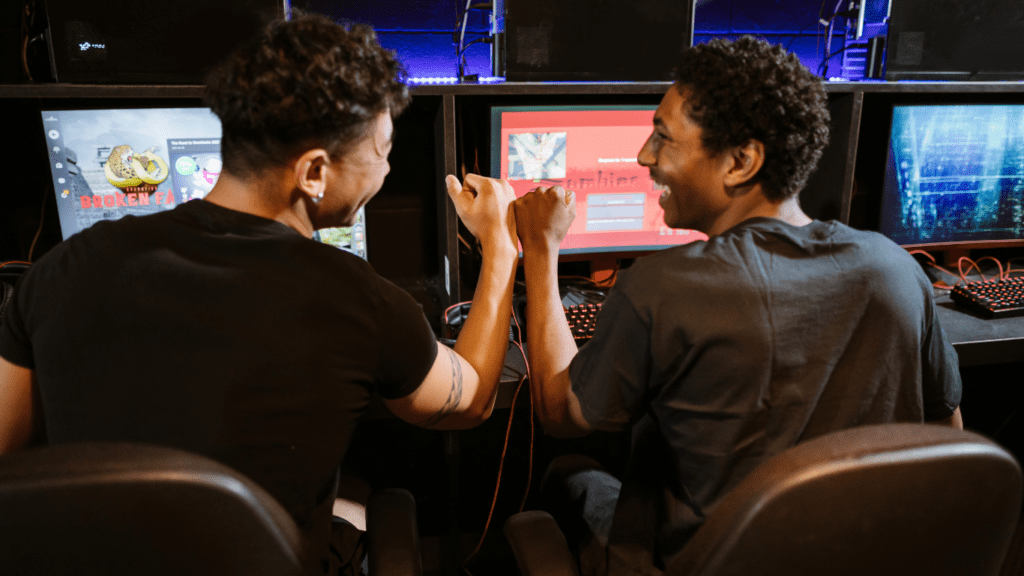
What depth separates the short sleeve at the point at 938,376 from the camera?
0.98 meters

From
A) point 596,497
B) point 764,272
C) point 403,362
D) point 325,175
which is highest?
point 325,175

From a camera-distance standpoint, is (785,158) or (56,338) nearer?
(56,338)

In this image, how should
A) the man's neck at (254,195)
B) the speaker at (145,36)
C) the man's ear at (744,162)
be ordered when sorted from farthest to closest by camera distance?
the speaker at (145,36) < the man's ear at (744,162) < the man's neck at (254,195)

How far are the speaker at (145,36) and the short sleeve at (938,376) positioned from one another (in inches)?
52.9

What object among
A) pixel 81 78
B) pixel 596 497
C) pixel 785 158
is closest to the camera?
pixel 785 158

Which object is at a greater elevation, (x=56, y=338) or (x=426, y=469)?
(x=56, y=338)

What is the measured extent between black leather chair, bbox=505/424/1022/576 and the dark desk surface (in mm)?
882

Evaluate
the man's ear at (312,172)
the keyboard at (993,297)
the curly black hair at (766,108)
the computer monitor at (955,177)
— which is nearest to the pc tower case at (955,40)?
the computer monitor at (955,177)

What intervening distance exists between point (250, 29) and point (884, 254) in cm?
127

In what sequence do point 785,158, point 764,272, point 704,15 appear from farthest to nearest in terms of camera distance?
1. point 704,15
2. point 785,158
3. point 764,272

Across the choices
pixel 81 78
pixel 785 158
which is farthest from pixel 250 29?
pixel 785 158

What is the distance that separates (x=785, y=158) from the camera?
3.09ft

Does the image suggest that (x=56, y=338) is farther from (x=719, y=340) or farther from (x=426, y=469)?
(x=426, y=469)

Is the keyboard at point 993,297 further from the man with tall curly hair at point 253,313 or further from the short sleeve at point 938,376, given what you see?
the man with tall curly hair at point 253,313
